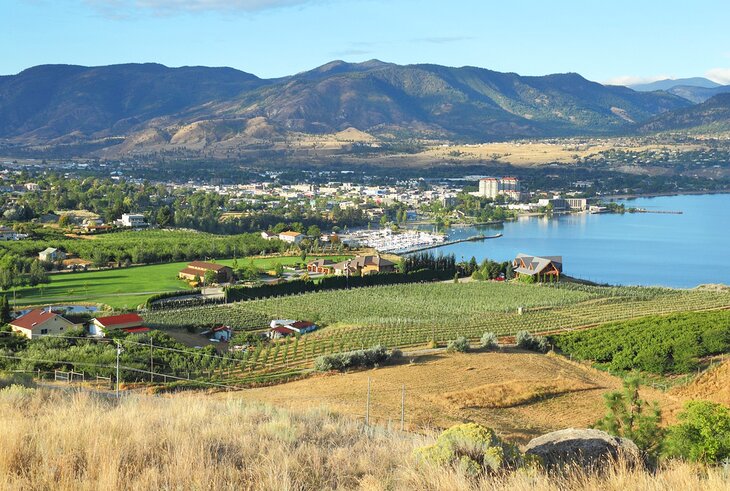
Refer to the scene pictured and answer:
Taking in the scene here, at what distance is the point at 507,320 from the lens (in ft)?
65.7

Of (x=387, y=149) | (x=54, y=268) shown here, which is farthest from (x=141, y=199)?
(x=387, y=149)

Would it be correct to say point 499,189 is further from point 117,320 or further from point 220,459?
point 220,459

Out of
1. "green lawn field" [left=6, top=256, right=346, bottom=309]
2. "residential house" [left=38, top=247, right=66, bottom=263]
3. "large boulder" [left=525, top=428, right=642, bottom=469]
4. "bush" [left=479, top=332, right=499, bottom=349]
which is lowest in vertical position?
"green lawn field" [left=6, top=256, right=346, bottom=309]

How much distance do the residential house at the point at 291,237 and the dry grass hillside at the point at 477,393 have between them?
2450cm

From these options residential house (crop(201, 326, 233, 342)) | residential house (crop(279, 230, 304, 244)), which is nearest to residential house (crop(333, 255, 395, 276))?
residential house (crop(279, 230, 304, 244))

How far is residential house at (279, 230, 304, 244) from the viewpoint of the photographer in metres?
38.2

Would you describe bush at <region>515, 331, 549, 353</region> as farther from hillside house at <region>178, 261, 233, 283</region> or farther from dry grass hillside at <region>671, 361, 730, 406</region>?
hillside house at <region>178, 261, 233, 283</region>

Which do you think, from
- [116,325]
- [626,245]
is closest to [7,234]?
[116,325]

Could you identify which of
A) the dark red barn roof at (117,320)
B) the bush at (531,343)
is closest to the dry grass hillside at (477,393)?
the bush at (531,343)

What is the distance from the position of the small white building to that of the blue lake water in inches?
644

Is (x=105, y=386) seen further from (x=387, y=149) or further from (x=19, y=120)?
(x=19, y=120)

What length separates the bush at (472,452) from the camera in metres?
3.39

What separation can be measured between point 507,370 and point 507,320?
23.6ft

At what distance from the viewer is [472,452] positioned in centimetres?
360
